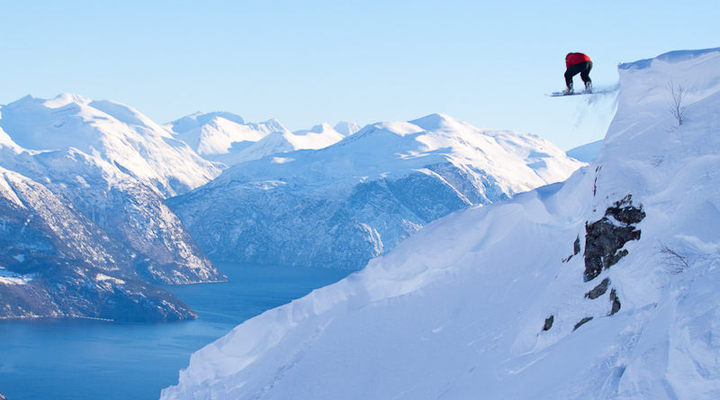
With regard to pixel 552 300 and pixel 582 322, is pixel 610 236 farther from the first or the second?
pixel 552 300

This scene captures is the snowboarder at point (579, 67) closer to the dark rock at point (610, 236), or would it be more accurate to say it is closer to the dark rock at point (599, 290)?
the dark rock at point (610, 236)

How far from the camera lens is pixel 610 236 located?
2905 cm

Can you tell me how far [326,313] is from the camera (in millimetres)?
54375

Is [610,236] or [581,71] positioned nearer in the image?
[610,236]

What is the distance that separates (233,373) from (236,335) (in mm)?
4682

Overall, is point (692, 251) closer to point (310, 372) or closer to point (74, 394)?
point (310, 372)

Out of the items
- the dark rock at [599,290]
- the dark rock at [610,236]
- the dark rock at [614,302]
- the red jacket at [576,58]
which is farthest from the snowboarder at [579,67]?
the dark rock at [614,302]

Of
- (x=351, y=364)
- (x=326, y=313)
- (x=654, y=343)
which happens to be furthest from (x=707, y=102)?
(x=326, y=313)

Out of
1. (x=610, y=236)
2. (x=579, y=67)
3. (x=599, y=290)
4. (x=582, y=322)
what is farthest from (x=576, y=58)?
(x=582, y=322)

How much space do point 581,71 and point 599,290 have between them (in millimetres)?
18200

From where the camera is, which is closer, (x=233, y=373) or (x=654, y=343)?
(x=654, y=343)

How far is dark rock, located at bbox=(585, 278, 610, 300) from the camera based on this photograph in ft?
90.8

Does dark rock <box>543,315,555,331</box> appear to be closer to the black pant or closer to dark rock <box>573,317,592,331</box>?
dark rock <box>573,317,592,331</box>

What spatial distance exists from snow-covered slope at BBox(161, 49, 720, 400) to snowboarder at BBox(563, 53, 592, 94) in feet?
13.9
